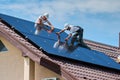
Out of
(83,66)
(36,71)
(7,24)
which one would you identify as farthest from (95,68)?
(7,24)

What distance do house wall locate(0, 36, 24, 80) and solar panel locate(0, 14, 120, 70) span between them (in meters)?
0.71

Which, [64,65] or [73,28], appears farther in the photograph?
[73,28]

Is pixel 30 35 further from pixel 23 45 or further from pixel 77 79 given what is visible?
pixel 77 79

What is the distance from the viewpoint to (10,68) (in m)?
13.5

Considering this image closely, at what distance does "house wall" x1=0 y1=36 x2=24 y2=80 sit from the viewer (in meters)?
13.1

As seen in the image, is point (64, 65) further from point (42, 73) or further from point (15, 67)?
point (15, 67)

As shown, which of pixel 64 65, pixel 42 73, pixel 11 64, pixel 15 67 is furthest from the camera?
pixel 11 64

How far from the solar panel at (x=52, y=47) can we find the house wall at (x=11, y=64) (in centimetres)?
71

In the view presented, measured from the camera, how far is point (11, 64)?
1350 cm

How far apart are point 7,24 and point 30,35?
3.41ft

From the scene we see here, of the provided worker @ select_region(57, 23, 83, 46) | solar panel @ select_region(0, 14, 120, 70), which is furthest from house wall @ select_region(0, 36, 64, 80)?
worker @ select_region(57, 23, 83, 46)

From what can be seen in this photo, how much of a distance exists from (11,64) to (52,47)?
5.13 ft

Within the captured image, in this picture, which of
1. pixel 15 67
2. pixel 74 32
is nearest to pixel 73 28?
pixel 74 32

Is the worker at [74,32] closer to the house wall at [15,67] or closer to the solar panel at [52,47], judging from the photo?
the solar panel at [52,47]
